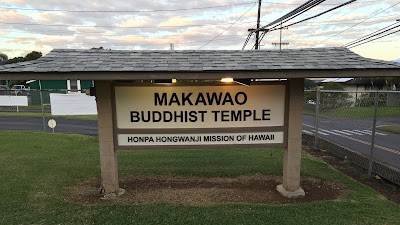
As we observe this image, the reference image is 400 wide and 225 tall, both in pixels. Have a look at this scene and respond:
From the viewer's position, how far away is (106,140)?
548 cm

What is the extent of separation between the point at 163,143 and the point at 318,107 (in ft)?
23.1

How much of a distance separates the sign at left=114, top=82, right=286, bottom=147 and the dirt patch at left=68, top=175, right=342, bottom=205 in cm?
101

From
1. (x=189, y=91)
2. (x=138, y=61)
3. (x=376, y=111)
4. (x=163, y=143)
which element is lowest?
(x=163, y=143)

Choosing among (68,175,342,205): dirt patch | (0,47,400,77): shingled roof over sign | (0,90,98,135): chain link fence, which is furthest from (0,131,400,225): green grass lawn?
(0,90,98,135): chain link fence

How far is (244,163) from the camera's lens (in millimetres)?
8070

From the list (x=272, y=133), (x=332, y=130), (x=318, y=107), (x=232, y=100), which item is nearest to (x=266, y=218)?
(x=272, y=133)

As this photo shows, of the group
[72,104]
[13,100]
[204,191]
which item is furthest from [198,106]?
[13,100]

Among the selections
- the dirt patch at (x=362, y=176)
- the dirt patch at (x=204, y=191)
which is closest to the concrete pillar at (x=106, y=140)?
the dirt patch at (x=204, y=191)

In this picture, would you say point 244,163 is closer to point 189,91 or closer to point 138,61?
point 189,91

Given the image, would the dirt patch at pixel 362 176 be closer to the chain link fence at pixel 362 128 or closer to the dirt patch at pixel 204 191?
the chain link fence at pixel 362 128

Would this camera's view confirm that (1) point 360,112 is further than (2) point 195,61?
Yes

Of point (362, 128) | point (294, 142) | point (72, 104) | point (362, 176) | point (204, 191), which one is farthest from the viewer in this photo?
point (72, 104)

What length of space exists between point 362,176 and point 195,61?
16.6ft

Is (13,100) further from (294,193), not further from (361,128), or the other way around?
(361,128)
